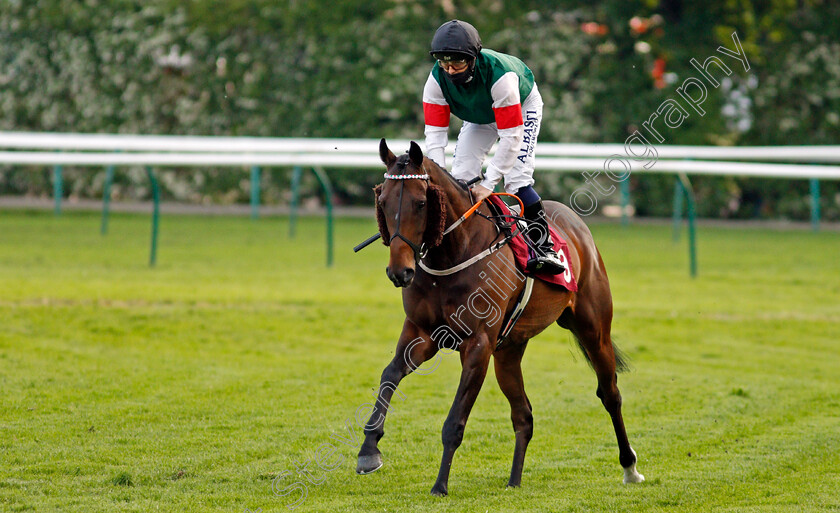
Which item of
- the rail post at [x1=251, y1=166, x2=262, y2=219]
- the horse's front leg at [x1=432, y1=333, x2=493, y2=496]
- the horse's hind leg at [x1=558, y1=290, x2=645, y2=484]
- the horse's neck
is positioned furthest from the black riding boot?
the rail post at [x1=251, y1=166, x2=262, y2=219]

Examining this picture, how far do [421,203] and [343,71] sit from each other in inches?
637

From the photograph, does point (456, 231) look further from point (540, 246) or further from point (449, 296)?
point (540, 246)

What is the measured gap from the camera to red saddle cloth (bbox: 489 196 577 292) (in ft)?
16.4

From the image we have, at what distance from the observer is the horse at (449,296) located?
4.33m

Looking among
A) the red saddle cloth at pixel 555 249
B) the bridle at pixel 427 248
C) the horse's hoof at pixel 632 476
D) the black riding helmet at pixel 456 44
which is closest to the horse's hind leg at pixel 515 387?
the red saddle cloth at pixel 555 249

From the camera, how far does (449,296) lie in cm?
462

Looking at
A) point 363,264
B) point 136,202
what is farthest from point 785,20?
point 136,202

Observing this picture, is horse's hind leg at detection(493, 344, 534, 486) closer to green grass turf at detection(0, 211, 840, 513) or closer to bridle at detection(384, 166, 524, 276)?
green grass turf at detection(0, 211, 840, 513)

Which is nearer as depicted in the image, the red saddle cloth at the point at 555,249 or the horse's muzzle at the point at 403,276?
the horse's muzzle at the point at 403,276

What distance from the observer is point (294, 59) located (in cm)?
2027

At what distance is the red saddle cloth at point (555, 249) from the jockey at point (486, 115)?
4cm

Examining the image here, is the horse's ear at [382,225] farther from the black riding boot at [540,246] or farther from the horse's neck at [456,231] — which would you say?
the black riding boot at [540,246]

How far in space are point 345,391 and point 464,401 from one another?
275cm

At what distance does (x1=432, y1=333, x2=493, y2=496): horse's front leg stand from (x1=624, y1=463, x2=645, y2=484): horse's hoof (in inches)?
41.8
